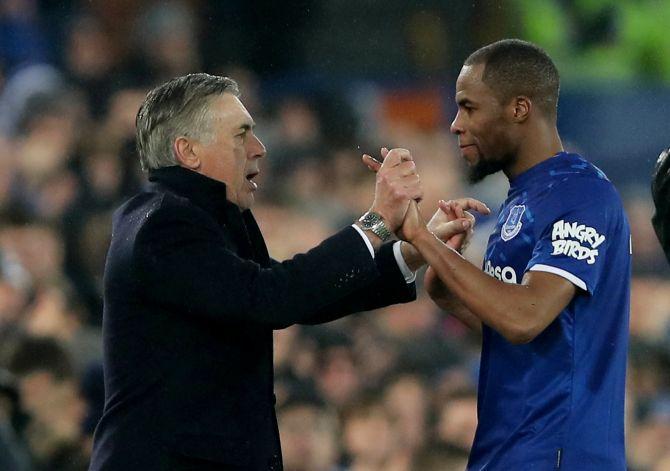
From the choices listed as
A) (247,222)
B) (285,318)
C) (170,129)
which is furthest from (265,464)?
(170,129)

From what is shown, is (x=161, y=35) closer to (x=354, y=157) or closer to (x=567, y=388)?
(x=354, y=157)

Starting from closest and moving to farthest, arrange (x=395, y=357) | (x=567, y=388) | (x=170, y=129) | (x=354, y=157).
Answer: (x=567, y=388) < (x=170, y=129) < (x=395, y=357) < (x=354, y=157)

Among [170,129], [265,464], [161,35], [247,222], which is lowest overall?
[265,464]

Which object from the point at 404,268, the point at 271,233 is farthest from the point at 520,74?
the point at 271,233

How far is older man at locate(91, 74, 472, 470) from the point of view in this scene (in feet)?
8.08

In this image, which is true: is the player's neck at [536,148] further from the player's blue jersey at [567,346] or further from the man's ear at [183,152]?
the man's ear at [183,152]

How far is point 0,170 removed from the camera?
550cm

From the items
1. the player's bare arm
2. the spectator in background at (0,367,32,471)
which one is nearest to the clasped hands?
the player's bare arm

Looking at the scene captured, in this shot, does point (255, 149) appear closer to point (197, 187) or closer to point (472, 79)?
point (197, 187)

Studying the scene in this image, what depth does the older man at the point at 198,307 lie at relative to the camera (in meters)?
2.46

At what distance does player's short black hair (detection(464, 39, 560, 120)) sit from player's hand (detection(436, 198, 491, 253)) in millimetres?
279

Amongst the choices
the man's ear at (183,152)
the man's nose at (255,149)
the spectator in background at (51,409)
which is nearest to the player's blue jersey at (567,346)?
the man's nose at (255,149)

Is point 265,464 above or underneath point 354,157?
underneath

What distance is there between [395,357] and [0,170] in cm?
210
